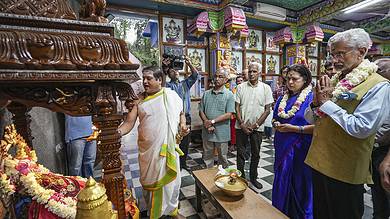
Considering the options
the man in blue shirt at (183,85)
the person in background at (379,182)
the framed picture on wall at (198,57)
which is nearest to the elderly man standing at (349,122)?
the person in background at (379,182)

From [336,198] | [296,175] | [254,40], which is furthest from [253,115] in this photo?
[254,40]

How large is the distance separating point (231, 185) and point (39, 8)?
178 centimetres

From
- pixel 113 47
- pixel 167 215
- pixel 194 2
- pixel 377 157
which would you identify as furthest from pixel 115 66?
pixel 194 2

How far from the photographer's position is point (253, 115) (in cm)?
295

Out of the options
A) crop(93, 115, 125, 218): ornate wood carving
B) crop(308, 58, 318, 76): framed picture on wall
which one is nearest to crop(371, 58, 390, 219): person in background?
crop(93, 115, 125, 218): ornate wood carving

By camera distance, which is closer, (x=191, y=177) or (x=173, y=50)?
(x=191, y=177)

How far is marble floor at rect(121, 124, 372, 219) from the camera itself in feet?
7.58

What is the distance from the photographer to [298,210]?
1954mm

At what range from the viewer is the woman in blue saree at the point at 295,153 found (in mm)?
1954

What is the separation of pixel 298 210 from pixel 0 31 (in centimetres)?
245

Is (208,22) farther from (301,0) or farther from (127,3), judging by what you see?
(301,0)

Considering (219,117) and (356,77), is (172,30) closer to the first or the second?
(219,117)

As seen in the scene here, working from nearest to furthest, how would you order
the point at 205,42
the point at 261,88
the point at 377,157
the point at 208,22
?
1. the point at 377,157
2. the point at 261,88
3. the point at 208,22
4. the point at 205,42

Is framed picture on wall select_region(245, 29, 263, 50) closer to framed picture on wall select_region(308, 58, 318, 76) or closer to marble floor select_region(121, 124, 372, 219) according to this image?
framed picture on wall select_region(308, 58, 318, 76)
